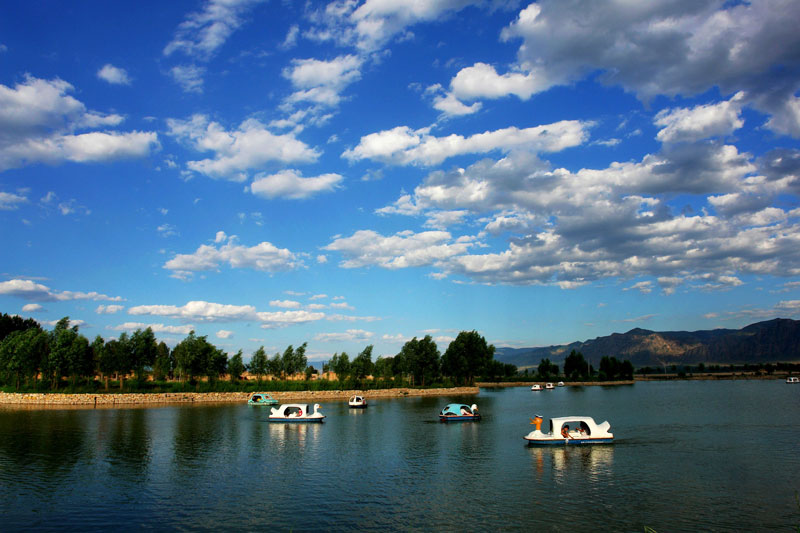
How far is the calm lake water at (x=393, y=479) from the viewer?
24.9 metres

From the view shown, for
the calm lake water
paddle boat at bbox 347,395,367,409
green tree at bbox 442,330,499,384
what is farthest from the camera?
green tree at bbox 442,330,499,384

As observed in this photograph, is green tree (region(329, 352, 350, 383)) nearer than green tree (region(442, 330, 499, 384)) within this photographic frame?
Yes

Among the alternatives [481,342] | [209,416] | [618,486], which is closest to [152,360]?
[209,416]

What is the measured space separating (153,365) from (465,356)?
93638 mm

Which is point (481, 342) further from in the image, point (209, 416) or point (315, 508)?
point (315, 508)

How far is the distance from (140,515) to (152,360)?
101447mm

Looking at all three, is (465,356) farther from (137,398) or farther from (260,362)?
(137,398)

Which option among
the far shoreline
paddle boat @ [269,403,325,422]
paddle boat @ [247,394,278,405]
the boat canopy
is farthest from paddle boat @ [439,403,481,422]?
the far shoreline

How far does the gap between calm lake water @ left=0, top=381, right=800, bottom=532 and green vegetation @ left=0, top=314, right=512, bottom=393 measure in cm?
5327

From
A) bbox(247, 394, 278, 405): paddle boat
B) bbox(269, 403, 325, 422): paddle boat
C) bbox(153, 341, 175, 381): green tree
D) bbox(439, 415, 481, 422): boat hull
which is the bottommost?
bbox(247, 394, 278, 405): paddle boat

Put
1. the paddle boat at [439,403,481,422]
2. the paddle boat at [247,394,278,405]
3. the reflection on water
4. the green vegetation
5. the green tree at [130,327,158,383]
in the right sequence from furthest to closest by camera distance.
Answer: the green tree at [130,327,158,383], the green vegetation, the paddle boat at [247,394,278,405], the paddle boat at [439,403,481,422], the reflection on water

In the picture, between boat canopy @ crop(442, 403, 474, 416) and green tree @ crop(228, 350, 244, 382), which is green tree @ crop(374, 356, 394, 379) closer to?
green tree @ crop(228, 350, 244, 382)

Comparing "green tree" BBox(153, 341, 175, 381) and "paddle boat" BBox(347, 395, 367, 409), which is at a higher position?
"green tree" BBox(153, 341, 175, 381)

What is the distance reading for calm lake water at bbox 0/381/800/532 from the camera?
2491 centimetres
